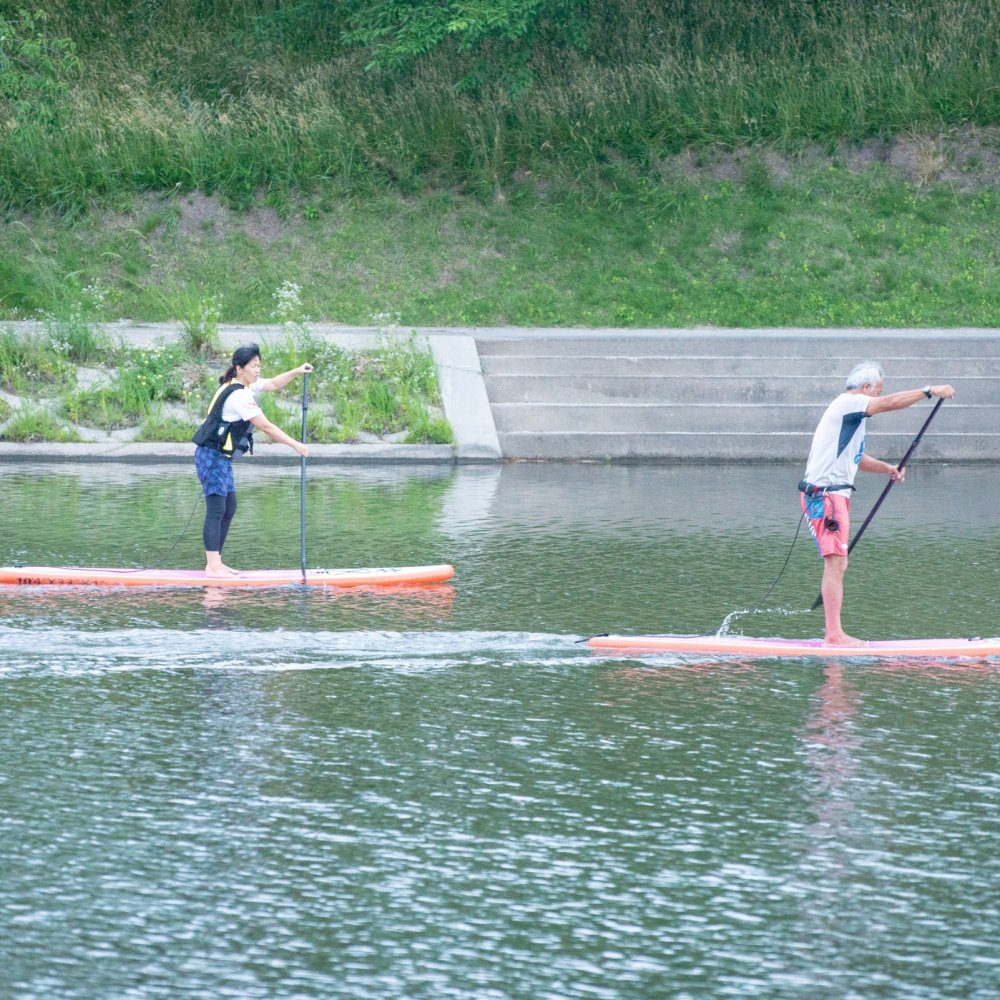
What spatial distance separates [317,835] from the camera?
6.45m

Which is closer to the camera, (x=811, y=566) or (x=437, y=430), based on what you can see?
(x=811, y=566)

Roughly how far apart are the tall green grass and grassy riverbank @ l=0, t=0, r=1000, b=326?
0.05 meters

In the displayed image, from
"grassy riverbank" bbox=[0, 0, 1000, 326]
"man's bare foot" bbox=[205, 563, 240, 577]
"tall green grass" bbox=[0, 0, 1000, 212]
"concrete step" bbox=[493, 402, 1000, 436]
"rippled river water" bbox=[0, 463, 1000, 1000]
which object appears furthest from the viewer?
"tall green grass" bbox=[0, 0, 1000, 212]

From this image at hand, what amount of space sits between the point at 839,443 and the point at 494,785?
11.1ft

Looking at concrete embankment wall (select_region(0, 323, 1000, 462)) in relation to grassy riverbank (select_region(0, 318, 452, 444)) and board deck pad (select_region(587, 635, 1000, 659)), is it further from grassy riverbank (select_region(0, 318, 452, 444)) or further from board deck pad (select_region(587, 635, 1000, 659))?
board deck pad (select_region(587, 635, 1000, 659))

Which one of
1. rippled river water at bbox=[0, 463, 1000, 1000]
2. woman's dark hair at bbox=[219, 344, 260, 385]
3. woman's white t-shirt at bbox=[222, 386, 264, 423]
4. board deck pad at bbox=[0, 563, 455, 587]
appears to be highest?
woman's dark hair at bbox=[219, 344, 260, 385]

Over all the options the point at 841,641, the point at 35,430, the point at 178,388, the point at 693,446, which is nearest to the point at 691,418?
the point at 693,446

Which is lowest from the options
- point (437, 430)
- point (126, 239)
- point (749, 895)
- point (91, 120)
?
point (749, 895)

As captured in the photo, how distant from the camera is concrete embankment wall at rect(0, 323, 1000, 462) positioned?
1825 cm

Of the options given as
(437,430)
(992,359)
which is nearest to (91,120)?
(437,430)

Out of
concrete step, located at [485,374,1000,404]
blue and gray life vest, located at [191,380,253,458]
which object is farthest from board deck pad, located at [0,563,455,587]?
concrete step, located at [485,374,1000,404]

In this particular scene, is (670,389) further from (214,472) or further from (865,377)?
(865,377)

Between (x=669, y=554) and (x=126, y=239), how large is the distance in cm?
1506

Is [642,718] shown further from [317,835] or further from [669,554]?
[669,554]
